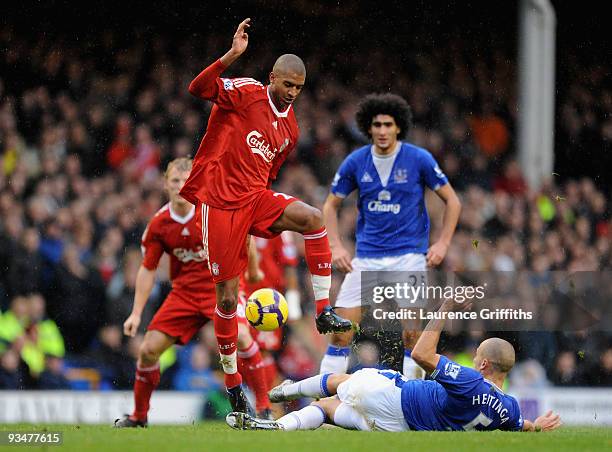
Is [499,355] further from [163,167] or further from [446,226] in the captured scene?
[163,167]

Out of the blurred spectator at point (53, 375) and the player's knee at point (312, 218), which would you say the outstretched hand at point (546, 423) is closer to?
the player's knee at point (312, 218)

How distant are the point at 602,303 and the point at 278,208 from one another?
19.7 feet

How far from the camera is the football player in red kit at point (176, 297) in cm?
955

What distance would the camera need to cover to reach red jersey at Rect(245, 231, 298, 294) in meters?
11.6

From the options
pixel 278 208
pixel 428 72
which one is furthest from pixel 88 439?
pixel 428 72

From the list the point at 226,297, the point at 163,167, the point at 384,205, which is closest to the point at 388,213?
the point at 384,205

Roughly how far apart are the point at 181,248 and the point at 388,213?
1.73 meters

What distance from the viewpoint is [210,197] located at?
8258 millimetres

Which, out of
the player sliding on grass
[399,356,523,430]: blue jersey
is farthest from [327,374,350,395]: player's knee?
[399,356,523,430]: blue jersey

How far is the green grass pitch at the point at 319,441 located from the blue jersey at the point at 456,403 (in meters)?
0.18

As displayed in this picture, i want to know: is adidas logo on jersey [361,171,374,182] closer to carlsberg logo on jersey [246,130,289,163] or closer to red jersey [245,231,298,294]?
carlsberg logo on jersey [246,130,289,163]

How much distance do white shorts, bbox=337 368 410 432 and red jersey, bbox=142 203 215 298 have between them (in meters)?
2.18

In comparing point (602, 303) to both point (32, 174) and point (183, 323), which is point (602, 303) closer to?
point (183, 323)

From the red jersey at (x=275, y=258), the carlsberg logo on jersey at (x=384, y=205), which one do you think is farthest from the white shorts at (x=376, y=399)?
the red jersey at (x=275, y=258)
